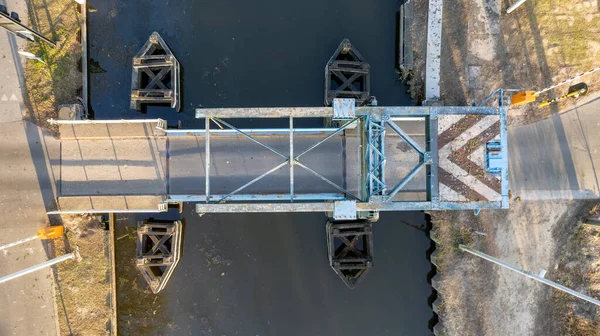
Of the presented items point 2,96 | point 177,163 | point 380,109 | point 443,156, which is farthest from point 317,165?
point 2,96

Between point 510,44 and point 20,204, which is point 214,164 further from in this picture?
point 510,44

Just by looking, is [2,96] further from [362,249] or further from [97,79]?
[362,249]

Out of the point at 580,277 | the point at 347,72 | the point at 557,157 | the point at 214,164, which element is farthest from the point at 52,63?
the point at 580,277

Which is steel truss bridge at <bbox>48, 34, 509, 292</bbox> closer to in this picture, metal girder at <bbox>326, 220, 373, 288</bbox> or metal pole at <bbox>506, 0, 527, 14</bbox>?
metal girder at <bbox>326, 220, 373, 288</bbox>

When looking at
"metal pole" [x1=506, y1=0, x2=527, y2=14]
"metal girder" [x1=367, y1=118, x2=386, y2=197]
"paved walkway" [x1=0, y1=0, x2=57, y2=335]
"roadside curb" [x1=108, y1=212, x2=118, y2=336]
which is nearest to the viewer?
"metal girder" [x1=367, y1=118, x2=386, y2=197]

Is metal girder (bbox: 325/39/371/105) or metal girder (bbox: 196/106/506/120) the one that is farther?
metal girder (bbox: 325/39/371/105)

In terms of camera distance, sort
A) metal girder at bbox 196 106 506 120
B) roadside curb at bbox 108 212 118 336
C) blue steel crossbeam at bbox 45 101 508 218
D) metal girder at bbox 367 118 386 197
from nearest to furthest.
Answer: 1. metal girder at bbox 367 118 386 197
2. metal girder at bbox 196 106 506 120
3. blue steel crossbeam at bbox 45 101 508 218
4. roadside curb at bbox 108 212 118 336

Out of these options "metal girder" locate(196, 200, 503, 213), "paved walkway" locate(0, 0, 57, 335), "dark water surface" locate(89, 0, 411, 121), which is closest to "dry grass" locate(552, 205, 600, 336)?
"metal girder" locate(196, 200, 503, 213)
